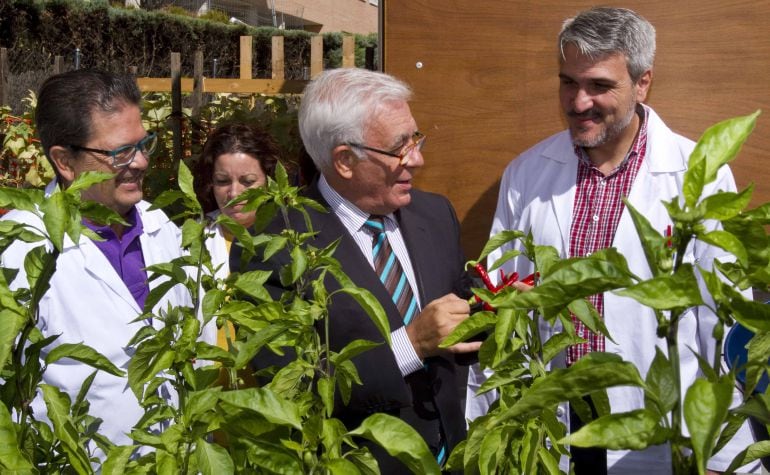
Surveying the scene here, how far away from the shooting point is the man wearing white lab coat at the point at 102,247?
2402 millimetres

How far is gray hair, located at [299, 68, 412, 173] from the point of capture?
2.63 m

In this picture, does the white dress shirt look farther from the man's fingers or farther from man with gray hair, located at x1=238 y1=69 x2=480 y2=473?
the man's fingers

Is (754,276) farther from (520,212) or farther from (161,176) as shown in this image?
(161,176)

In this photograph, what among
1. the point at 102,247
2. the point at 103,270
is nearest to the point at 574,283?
the point at 103,270

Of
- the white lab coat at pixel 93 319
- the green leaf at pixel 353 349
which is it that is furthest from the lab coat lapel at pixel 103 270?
the green leaf at pixel 353 349

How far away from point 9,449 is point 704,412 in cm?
71

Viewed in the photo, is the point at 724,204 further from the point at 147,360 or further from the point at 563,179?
the point at 563,179

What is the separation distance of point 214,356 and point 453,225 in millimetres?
1671

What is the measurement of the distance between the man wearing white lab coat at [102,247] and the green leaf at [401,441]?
142 cm

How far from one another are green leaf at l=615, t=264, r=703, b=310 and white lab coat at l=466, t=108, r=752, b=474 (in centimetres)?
179

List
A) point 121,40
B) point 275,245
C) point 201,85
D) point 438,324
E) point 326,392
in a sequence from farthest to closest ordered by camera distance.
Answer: point 121,40 → point 201,85 → point 438,324 → point 275,245 → point 326,392

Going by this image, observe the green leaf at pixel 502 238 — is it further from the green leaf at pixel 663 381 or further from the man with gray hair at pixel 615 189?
the man with gray hair at pixel 615 189

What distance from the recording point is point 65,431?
115 centimetres

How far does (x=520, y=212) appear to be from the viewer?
3111 millimetres
